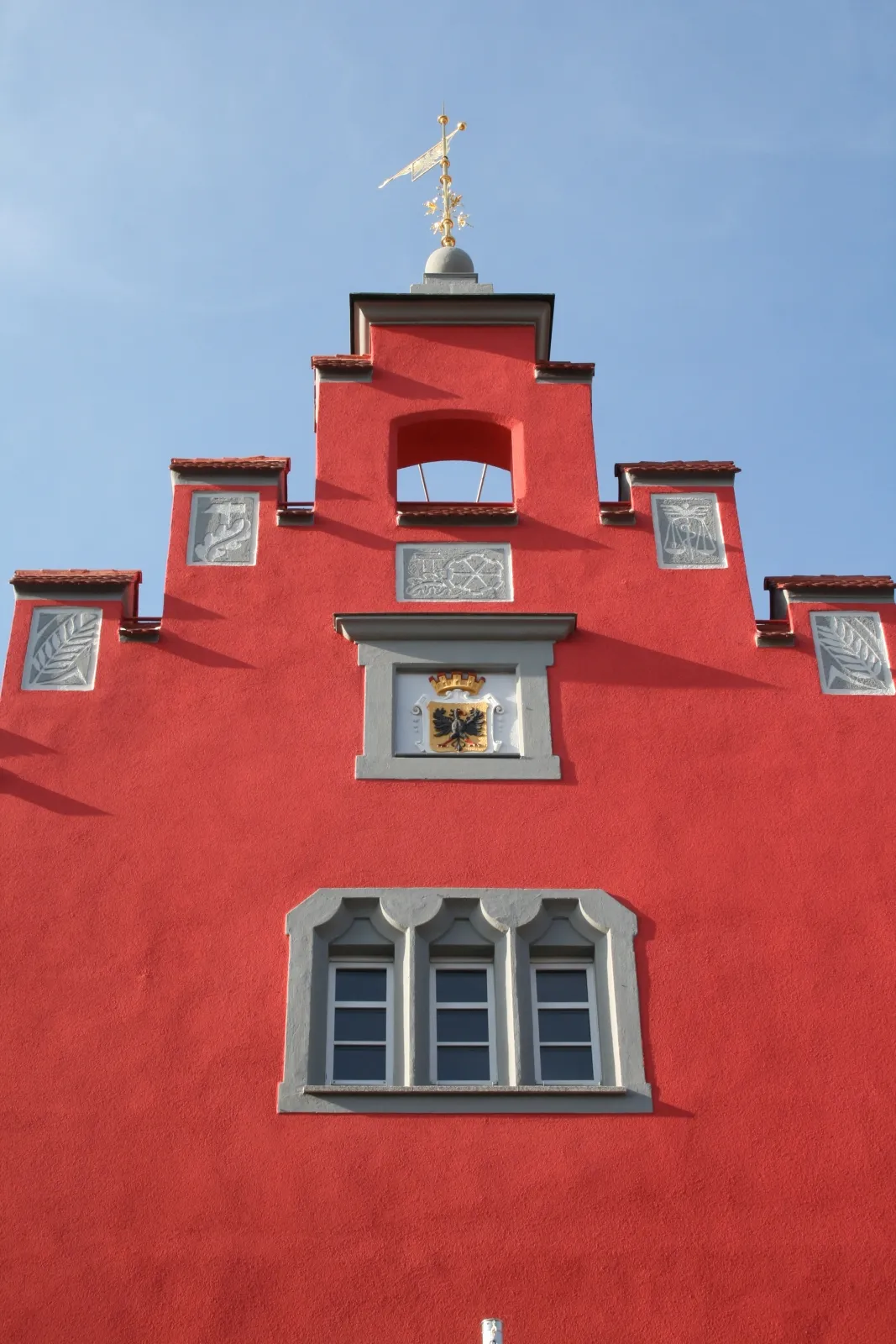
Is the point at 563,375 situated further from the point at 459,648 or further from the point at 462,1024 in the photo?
the point at 462,1024

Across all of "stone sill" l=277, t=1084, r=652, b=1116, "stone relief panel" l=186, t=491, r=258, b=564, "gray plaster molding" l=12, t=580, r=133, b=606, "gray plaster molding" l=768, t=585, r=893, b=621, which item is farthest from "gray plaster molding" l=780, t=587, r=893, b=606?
"gray plaster molding" l=12, t=580, r=133, b=606

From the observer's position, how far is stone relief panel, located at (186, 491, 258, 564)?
1386 centimetres

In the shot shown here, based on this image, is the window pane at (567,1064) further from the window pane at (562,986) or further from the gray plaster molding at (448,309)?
the gray plaster molding at (448,309)

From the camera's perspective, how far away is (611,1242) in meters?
10.5

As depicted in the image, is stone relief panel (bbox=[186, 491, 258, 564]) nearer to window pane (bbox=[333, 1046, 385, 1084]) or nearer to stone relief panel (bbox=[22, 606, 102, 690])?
stone relief panel (bbox=[22, 606, 102, 690])

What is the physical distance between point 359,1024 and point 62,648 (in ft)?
12.5

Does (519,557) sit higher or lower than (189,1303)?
higher

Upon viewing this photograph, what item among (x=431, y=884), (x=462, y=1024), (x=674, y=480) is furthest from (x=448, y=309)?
(x=462, y=1024)

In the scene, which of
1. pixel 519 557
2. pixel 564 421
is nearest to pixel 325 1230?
pixel 519 557

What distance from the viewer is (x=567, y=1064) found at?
11500 millimetres

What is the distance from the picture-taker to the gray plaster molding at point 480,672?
41.3 feet

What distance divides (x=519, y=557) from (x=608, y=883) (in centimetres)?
306

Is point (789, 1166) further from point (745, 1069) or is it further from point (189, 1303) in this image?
point (189, 1303)

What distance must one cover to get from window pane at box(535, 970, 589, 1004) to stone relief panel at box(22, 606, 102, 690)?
4.05 metres
